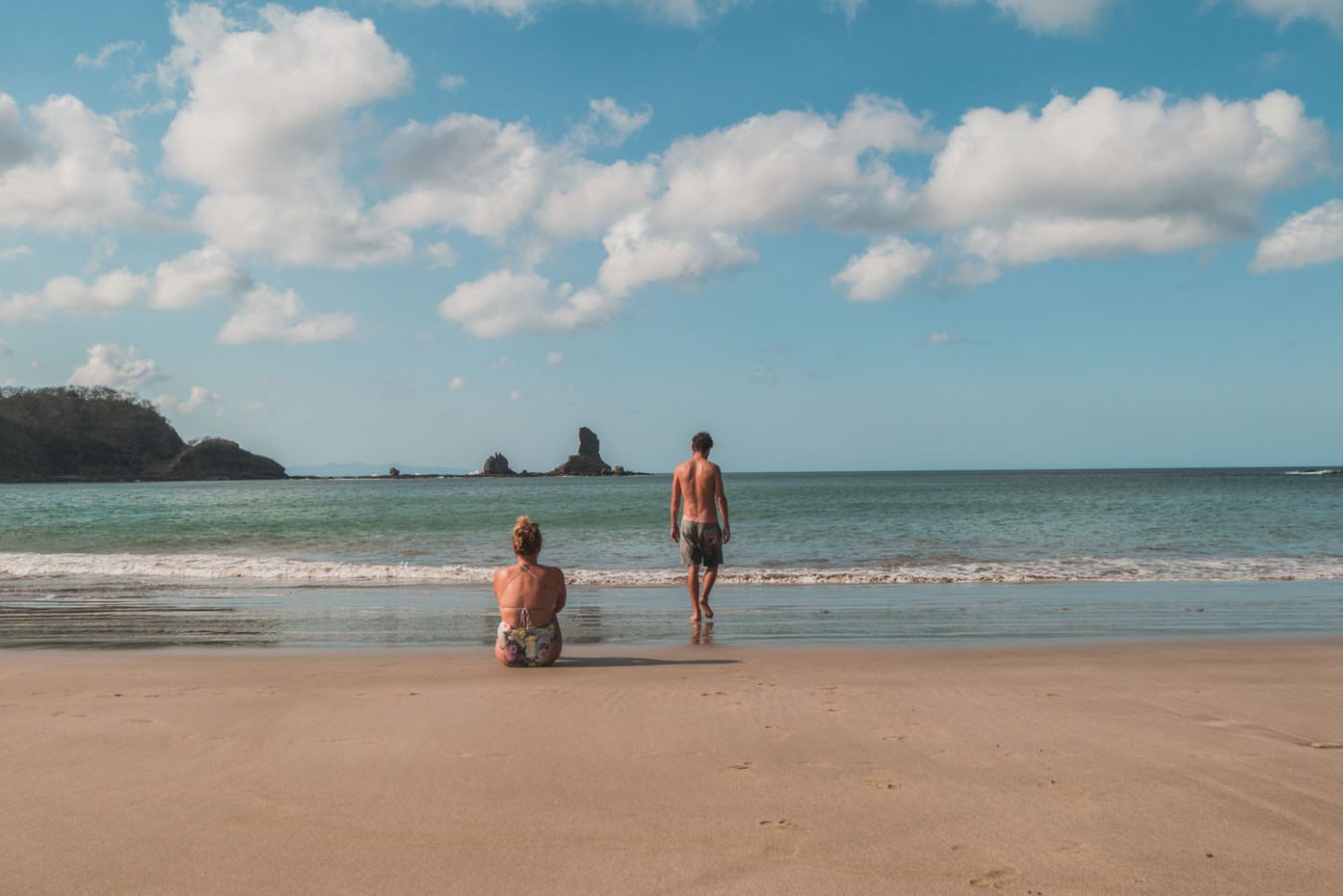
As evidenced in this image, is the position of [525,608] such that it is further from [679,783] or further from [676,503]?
[676,503]

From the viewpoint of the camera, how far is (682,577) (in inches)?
588

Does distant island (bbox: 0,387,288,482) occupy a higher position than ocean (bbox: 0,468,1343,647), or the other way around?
distant island (bbox: 0,387,288,482)

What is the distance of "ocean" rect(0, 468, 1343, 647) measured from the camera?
9336 mm

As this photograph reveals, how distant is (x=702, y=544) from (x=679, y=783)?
5955 mm

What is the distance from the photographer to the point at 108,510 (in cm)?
3875

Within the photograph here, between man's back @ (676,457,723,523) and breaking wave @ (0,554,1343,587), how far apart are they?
14.7ft

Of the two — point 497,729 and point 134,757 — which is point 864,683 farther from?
point 134,757

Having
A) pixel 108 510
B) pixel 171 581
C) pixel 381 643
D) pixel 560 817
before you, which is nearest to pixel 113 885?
pixel 560 817

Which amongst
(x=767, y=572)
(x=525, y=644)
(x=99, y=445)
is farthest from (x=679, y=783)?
(x=99, y=445)

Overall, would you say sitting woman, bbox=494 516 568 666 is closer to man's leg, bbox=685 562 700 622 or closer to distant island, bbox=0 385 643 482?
man's leg, bbox=685 562 700 622

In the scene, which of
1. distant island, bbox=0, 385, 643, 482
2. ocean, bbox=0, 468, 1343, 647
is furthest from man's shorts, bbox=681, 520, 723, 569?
distant island, bbox=0, 385, 643, 482

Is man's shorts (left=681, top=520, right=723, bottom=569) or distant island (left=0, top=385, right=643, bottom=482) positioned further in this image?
distant island (left=0, top=385, right=643, bottom=482)

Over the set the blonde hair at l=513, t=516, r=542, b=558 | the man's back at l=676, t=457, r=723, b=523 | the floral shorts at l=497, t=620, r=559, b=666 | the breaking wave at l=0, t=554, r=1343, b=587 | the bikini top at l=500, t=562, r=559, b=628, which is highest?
the man's back at l=676, t=457, r=723, b=523

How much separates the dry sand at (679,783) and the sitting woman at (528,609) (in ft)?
1.97
